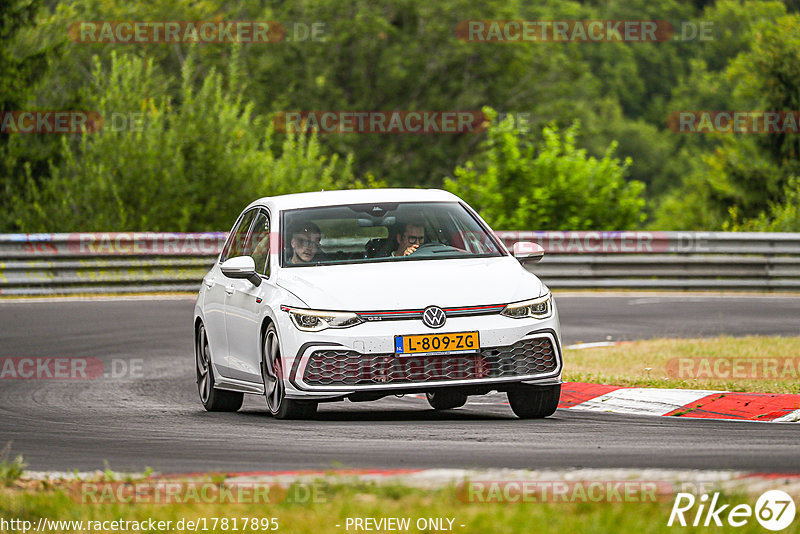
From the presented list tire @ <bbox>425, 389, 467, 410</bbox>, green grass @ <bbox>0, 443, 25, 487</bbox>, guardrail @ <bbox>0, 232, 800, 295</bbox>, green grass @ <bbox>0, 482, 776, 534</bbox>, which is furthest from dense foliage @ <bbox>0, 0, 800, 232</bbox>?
green grass @ <bbox>0, 482, 776, 534</bbox>

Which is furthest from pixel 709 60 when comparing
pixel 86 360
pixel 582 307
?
pixel 86 360

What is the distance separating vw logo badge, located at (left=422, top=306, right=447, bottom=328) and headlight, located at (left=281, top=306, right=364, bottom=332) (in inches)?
16.2

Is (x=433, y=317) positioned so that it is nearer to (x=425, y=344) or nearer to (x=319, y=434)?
(x=425, y=344)

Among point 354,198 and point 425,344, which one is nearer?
point 425,344

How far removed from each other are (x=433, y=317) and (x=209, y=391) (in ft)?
9.73

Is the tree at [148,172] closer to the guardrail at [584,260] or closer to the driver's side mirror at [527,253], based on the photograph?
the guardrail at [584,260]

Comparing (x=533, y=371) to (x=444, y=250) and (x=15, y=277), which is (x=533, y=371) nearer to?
(x=444, y=250)

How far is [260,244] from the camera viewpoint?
1097 cm

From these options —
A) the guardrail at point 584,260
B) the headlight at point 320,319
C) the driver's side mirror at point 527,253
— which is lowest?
the guardrail at point 584,260

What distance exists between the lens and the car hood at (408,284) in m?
9.30

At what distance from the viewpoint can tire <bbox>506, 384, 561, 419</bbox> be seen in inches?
387

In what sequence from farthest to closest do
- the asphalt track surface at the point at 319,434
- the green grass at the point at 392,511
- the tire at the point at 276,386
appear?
1. the tire at the point at 276,386
2. the asphalt track surface at the point at 319,434
3. the green grass at the point at 392,511

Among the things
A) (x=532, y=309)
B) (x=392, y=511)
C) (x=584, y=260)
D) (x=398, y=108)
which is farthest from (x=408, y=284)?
(x=398, y=108)

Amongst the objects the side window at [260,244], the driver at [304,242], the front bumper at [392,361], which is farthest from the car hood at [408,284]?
the side window at [260,244]
